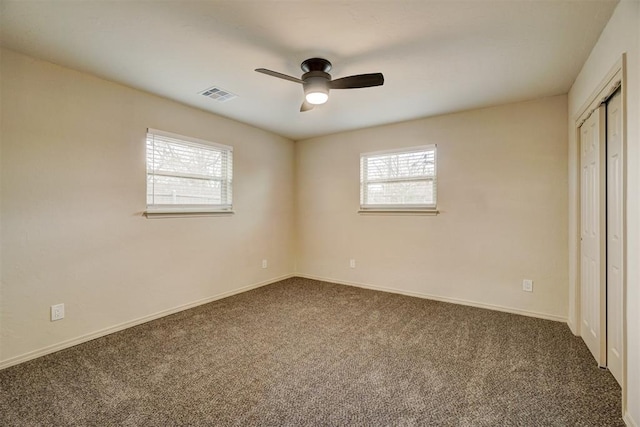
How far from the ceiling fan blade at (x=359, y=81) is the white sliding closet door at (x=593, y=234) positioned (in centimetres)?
167

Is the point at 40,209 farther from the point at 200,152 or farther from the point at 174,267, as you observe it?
the point at 200,152

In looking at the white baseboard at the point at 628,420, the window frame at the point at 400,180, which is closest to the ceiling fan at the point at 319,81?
the window frame at the point at 400,180

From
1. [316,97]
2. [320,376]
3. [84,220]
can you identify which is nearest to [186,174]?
[84,220]

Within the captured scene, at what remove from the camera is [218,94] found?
3.11 meters

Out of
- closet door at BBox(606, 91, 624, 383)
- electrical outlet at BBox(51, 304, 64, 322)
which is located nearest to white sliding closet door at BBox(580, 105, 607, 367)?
closet door at BBox(606, 91, 624, 383)

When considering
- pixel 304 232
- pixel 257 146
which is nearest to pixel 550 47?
pixel 257 146

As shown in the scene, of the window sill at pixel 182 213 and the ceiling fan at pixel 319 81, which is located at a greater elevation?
the ceiling fan at pixel 319 81

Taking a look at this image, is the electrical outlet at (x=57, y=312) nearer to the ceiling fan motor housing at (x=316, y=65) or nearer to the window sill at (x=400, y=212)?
the ceiling fan motor housing at (x=316, y=65)

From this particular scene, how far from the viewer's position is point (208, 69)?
101 inches

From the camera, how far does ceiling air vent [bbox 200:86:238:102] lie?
9.87 ft

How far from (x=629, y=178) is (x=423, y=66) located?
1.60m

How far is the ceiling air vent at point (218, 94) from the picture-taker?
3.01 metres

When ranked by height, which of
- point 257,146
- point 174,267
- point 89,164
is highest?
point 257,146

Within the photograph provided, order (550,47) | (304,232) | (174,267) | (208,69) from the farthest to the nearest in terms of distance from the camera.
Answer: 1. (304,232)
2. (174,267)
3. (208,69)
4. (550,47)
